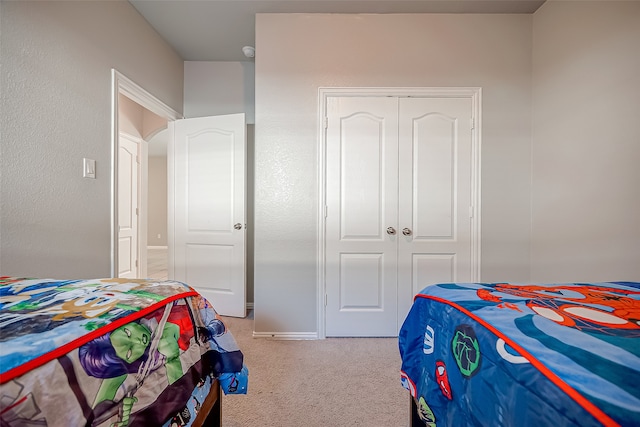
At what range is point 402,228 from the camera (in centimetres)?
217

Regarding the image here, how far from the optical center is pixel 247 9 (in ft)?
6.91

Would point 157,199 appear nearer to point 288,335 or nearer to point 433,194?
point 288,335

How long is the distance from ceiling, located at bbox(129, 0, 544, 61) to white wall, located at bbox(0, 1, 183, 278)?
0.28 meters

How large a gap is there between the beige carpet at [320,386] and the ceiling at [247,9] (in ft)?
8.92

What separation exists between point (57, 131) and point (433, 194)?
2.59 metres

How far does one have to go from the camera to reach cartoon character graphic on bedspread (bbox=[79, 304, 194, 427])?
52cm

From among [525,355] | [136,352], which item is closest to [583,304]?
[525,355]

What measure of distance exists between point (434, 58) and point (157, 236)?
8.26 m

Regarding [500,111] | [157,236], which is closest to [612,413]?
[500,111]

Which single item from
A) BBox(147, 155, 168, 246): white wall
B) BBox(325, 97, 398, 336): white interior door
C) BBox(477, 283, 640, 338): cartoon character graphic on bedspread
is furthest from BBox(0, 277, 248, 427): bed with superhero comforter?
BBox(147, 155, 168, 246): white wall

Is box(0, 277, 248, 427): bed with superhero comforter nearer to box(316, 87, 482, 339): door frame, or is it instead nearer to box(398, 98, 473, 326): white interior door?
box(316, 87, 482, 339): door frame

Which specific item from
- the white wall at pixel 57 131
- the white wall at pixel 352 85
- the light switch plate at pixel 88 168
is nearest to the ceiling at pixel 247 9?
the white wall at pixel 352 85

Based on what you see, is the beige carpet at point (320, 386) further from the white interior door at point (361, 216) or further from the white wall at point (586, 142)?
the white wall at point (586, 142)

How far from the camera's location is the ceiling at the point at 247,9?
6.68 feet
